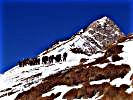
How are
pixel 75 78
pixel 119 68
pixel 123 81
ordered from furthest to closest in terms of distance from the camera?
pixel 75 78 < pixel 119 68 < pixel 123 81

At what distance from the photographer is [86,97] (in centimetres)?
10988

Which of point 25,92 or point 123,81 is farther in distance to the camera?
point 25,92

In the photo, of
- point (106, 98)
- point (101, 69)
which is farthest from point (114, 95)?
point (101, 69)

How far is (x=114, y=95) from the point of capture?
103m

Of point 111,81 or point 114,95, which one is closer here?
point 114,95

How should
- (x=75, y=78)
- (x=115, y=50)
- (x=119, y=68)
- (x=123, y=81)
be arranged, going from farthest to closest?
(x=115, y=50) → (x=75, y=78) → (x=119, y=68) → (x=123, y=81)

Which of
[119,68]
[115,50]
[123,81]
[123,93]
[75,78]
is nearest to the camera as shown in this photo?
[123,93]

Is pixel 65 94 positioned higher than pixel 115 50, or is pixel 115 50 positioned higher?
pixel 115 50

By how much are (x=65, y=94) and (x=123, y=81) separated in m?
13.7

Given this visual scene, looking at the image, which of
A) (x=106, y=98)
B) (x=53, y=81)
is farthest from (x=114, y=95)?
(x=53, y=81)

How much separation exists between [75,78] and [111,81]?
15.3m

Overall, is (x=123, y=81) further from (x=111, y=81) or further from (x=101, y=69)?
(x=101, y=69)

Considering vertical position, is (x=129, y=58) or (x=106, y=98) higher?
(x=129, y=58)

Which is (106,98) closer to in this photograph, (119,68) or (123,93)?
(123,93)
